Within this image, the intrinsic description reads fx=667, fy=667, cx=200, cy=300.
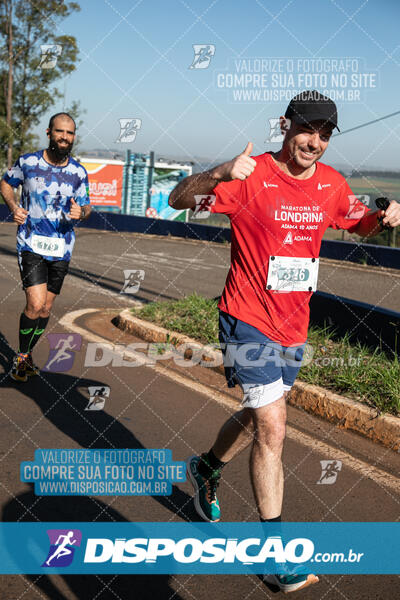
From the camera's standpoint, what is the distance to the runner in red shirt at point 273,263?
3139mm

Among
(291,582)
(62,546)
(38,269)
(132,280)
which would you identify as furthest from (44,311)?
(132,280)

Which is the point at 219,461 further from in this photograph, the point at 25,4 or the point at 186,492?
the point at 25,4

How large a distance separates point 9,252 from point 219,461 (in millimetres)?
14299

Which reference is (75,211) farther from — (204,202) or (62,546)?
(62,546)

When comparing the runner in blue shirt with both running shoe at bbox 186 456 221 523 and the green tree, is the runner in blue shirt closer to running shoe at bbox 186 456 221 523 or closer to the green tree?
running shoe at bbox 186 456 221 523

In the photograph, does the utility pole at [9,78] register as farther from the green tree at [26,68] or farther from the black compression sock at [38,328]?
the black compression sock at [38,328]

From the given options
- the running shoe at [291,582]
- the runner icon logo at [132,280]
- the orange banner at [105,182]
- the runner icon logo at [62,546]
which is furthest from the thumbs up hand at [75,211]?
the orange banner at [105,182]

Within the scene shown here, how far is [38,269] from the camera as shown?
595cm

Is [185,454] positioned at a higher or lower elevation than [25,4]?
lower

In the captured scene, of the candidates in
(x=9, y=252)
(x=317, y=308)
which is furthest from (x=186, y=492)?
(x=9, y=252)

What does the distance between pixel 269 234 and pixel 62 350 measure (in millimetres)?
4373

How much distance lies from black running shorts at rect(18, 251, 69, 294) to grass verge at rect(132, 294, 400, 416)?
178 cm

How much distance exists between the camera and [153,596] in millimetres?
2949

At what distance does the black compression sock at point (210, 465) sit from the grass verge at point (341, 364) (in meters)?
1.73
